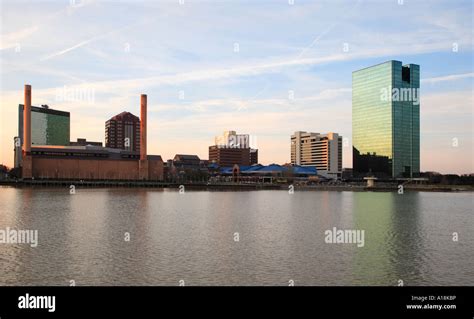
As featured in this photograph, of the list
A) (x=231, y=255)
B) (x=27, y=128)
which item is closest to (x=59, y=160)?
(x=27, y=128)

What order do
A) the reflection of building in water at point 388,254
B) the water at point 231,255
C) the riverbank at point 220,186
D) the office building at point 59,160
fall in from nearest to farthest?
the water at point 231,255, the reflection of building in water at point 388,254, the riverbank at point 220,186, the office building at point 59,160

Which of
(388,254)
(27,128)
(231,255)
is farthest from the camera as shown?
(27,128)

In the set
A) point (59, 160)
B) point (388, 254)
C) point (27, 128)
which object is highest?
point (27, 128)

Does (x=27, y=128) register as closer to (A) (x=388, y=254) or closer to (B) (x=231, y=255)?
(B) (x=231, y=255)

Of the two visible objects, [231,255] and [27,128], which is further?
[27,128]

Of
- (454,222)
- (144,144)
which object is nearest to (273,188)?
(144,144)

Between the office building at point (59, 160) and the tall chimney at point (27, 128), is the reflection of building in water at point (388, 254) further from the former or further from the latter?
the tall chimney at point (27, 128)

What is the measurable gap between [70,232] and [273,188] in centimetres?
15826

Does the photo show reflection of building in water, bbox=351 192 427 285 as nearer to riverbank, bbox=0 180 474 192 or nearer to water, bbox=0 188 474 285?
water, bbox=0 188 474 285

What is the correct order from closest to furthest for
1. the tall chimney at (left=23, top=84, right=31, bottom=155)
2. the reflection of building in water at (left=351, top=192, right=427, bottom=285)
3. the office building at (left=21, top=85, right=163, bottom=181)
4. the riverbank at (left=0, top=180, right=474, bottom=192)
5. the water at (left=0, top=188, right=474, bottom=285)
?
the water at (left=0, top=188, right=474, bottom=285), the reflection of building in water at (left=351, top=192, right=427, bottom=285), the riverbank at (left=0, top=180, right=474, bottom=192), the tall chimney at (left=23, top=84, right=31, bottom=155), the office building at (left=21, top=85, right=163, bottom=181)

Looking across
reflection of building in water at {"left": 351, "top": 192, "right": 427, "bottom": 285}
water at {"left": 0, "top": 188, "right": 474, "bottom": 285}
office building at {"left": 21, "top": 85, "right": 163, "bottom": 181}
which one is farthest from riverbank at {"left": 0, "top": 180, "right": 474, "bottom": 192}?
reflection of building in water at {"left": 351, "top": 192, "right": 427, "bottom": 285}

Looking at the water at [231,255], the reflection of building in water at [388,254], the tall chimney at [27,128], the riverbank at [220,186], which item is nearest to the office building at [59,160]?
the tall chimney at [27,128]

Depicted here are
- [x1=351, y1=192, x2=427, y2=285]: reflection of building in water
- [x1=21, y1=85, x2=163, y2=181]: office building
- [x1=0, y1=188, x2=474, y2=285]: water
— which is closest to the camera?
[x1=0, y1=188, x2=474, y2=285]: water

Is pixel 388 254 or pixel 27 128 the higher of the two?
pixel 27 128
